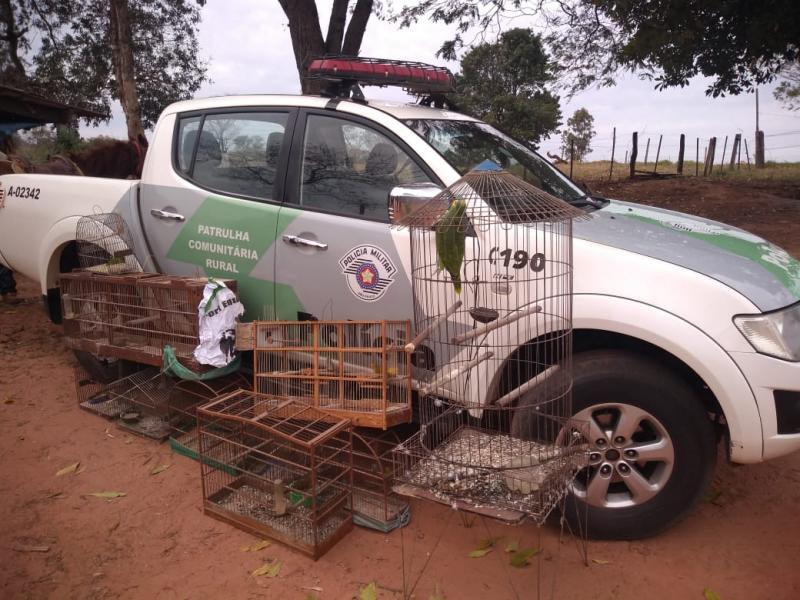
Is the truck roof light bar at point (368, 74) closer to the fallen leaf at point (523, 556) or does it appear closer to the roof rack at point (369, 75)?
the roof rack at point (369, 75)

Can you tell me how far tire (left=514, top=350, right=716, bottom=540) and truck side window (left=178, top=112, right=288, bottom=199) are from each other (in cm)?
207

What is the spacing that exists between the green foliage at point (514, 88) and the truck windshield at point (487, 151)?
18.3 metres

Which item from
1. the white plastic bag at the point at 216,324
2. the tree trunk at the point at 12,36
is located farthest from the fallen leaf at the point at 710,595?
the tree trunk at the point at 12,36

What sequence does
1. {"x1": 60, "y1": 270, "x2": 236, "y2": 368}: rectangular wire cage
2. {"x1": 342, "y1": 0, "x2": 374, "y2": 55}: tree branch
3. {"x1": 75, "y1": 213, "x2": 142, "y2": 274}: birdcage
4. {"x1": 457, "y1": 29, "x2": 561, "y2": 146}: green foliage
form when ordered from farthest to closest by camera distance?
1. {"x1": 457, "y1": 29, "x2": 561, "y2": 146}: green foliage
2. {"x1": 342, "y1": 0, "x2": 374, "y2": 55}: tree branch
3. {"x1": 75, "y1": 213, "x2": 142, "y2": 274}: birdcage
4. {"x1": 60, "y1": 270, "x2": 236, "y2": 368}: rectangular wire cage

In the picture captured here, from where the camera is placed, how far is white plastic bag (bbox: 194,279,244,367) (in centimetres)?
337

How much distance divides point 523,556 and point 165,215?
9.66ft

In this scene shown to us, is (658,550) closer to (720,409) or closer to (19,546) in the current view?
(720,409)

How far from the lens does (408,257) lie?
3.05 meters

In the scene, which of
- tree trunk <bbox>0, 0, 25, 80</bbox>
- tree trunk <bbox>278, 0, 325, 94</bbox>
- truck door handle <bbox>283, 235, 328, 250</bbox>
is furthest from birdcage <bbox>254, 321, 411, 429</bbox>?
tree trunk <bbox>0, 0, 25, 80</bbox>

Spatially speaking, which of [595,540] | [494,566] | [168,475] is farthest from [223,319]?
[595,540]

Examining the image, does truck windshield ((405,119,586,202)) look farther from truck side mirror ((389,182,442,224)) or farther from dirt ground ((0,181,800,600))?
dirt ground ((0,181,800,600))

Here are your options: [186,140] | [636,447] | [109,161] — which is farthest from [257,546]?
[109,161]

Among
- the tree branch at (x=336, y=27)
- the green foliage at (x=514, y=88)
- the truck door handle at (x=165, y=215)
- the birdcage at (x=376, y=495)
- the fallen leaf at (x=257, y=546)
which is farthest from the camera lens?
the green foliage at (x=514, y=88)

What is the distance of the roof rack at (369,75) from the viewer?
3537 mm
